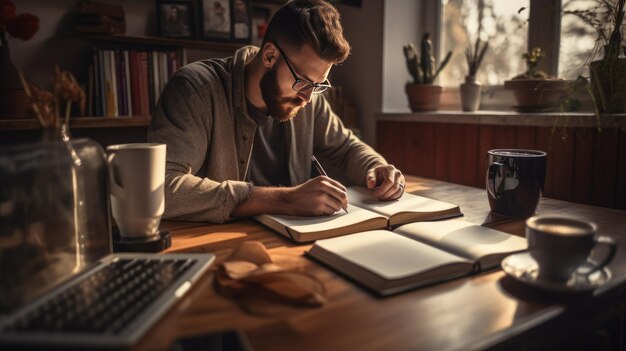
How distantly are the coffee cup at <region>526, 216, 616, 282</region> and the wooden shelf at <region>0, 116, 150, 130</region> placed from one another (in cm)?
176

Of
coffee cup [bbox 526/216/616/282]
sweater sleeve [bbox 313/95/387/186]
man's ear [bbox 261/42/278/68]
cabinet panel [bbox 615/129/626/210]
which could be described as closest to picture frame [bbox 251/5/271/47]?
sweater sleeve [bbox 313/95/387/186]

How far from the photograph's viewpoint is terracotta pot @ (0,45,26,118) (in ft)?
6.38

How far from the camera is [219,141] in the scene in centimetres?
141

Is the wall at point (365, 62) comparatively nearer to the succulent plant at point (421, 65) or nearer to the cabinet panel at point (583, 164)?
the succulent plant at point (421, 65)

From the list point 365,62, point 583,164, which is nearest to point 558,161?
point 583,164

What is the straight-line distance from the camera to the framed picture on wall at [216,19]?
2.43 metres

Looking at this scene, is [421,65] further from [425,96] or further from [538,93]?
[538,93]

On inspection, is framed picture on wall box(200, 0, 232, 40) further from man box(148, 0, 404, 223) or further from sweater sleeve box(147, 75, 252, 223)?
sweater sleeve box(147, 75, 252, 223)

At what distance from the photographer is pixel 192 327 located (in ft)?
1.73

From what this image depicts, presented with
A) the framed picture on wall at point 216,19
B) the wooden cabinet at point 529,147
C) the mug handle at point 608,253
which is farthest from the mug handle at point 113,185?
the framed picture on wall at point 216,19

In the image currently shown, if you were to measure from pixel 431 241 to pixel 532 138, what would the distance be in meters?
1.02

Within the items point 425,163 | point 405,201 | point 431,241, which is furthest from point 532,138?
point 431,241

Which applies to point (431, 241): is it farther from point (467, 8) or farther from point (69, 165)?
point (467, 8)

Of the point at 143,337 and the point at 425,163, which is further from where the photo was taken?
the point at 425,163
